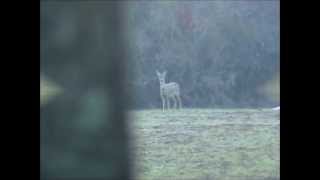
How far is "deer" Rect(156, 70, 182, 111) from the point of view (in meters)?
1.40

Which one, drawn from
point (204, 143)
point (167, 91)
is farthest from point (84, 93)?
point (204, 143)

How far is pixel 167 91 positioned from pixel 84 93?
0.24m

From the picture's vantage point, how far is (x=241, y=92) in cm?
144

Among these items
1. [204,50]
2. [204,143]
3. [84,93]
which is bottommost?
[204,143]

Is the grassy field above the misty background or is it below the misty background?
below

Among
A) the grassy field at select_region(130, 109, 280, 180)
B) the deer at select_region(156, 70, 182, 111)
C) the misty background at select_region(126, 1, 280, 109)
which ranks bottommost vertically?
the grassy field at select_region(130, 109, 280, 180)

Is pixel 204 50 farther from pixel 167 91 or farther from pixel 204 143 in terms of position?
pixel 204 143

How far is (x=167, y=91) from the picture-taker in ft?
4.61

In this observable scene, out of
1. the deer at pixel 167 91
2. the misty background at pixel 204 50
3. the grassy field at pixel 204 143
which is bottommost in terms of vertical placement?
the grassy field at pixel 204 143

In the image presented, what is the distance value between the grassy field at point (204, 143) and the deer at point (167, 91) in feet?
0.12

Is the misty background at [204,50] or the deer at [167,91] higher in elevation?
the misty background at [204,50]

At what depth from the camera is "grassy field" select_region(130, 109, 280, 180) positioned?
1.39 metres

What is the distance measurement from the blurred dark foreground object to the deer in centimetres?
11

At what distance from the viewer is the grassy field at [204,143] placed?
139 centimetres
